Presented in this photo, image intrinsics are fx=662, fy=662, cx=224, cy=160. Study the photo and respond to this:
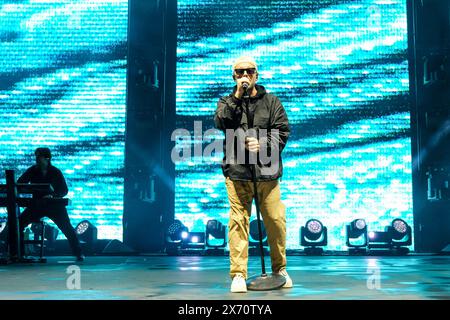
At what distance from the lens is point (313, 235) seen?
37.3ft

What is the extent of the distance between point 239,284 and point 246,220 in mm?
462

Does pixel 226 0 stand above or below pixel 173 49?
above

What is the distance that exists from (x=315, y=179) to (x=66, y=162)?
4.50 m

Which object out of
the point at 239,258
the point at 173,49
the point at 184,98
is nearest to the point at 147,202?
the point at 184,98

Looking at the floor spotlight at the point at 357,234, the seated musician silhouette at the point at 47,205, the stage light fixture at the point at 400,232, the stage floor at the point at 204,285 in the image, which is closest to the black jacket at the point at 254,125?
the stage floor at the point at 204,285

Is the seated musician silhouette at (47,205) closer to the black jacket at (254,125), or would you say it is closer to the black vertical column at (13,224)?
the black vertical column at (13,224)

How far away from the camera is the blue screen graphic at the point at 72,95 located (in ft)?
39.3

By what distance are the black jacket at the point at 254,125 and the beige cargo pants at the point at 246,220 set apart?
0.29ft

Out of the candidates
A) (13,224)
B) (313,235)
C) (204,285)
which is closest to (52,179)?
(13,224)

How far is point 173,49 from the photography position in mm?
12156

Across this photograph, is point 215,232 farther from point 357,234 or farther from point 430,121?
point 430,121

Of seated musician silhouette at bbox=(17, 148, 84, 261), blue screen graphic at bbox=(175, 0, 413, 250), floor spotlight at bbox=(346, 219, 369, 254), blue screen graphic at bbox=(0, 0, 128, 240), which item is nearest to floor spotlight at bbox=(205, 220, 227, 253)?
blue screen graphic at bbox=(175, 0, 413, 250)
